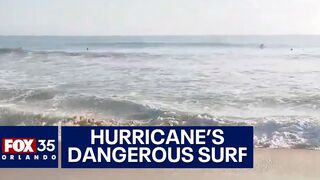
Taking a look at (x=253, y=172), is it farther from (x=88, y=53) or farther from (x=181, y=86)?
(x=88, y=53)

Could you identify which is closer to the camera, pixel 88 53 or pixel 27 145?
pixel 27 145

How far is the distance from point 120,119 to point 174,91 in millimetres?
408

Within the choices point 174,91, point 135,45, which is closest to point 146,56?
point 135,45

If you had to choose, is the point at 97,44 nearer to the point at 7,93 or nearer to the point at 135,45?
the point at 135,45

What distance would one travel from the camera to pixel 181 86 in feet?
10.4

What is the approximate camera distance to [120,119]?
317cm
